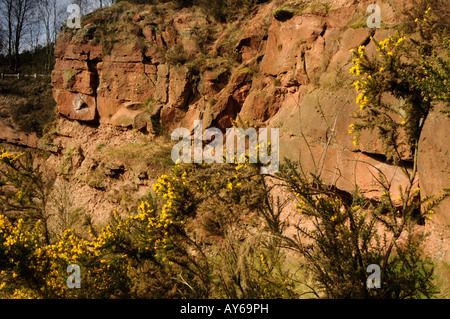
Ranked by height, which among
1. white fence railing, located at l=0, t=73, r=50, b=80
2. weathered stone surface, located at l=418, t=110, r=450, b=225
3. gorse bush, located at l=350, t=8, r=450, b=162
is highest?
white fence railing, located at l=0, t=73, r=50, b=80

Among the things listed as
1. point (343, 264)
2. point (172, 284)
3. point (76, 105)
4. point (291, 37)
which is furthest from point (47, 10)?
point (343, 264)

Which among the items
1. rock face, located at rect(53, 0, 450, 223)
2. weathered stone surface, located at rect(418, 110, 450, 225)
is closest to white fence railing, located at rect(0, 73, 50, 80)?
rock face, located at rect(53, 0, 450, 223)

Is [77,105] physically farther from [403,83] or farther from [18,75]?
[403,83]

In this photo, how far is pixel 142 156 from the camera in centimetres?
1297

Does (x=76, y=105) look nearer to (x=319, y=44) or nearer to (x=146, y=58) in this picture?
(x=146, y=58)

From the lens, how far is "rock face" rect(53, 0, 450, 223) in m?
7.57

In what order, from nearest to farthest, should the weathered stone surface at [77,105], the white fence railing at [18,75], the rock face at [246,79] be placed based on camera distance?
the rock face at [246,79] < the weathered stone surface at [77,105] < the white fence railing at [18,75]

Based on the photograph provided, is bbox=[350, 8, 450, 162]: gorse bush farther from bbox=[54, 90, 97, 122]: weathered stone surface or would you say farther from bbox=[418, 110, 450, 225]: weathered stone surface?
bbox=[54, 90, 97, 122]: weathered stone surface

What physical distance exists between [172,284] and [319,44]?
8380mm

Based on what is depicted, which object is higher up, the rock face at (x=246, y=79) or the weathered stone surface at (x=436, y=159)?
the rock face at (x=246, y=79)

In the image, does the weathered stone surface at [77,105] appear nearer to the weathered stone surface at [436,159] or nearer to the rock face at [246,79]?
the rock face at [246,79]

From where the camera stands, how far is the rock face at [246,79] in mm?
7574

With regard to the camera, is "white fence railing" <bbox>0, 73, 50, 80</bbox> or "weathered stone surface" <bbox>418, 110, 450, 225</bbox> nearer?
"weathered stone surface" <bbox>418, 110, 450, 225</bbox>

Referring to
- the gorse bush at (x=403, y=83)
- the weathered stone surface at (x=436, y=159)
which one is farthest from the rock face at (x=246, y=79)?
the gorse bush at (x=403, y=83)
